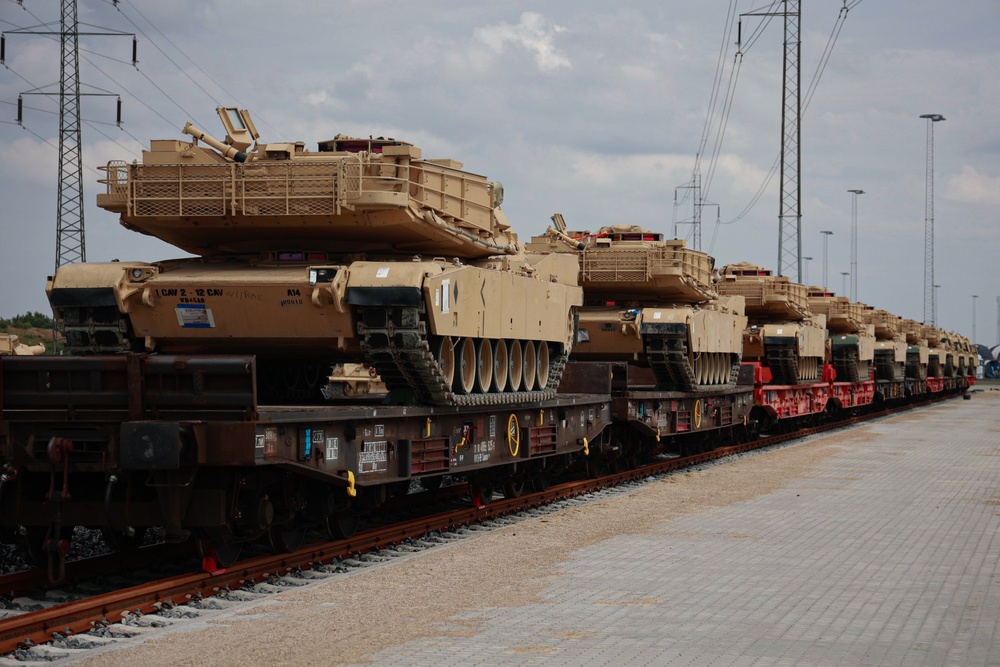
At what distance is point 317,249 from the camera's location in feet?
49.9

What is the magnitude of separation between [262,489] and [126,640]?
250 centimetres

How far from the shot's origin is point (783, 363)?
34.7 m

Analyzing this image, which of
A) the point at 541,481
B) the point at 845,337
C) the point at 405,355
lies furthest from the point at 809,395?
the point at 405,355

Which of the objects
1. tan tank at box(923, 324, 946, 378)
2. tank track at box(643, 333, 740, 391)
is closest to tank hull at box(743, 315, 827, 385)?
tank track at box(643, 333, 740, 391)

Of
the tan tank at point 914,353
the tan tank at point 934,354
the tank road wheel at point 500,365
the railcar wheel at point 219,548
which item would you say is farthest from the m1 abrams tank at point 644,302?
the tan tank at point 934,354

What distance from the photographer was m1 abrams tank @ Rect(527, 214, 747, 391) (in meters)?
24.7

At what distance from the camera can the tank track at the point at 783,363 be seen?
3453cm

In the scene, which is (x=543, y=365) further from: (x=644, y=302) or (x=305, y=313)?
(x=644, y=302)

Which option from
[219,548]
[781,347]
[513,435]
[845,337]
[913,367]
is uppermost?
[845,337]

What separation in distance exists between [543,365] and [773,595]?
7.79 m

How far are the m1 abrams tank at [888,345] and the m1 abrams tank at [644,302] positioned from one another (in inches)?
1017

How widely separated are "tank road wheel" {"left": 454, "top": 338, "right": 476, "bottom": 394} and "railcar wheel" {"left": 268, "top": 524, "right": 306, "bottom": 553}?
2.92m

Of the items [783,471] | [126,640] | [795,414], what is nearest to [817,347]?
[795,414]

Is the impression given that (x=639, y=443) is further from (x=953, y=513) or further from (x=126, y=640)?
(x=126, y=640)
